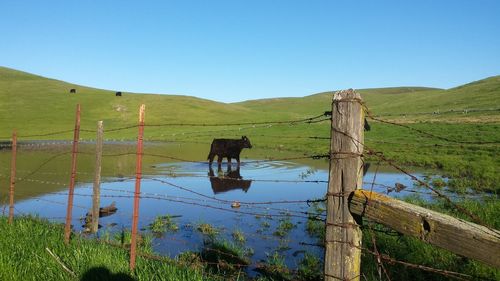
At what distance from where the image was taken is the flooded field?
896 centimetres

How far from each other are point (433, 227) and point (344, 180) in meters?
0.83

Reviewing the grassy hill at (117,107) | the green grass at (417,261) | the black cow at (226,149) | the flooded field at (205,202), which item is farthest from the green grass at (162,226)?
the grassy hill at (117,107)

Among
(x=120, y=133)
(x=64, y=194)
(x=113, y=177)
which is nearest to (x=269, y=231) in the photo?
(x=64, y=194)

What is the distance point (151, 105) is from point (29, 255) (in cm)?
7882

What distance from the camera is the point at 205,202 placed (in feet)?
47.0

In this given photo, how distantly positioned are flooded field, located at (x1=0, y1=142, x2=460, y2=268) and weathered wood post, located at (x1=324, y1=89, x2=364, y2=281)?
0.25 metres

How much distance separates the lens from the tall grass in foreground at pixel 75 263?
5.66 meters

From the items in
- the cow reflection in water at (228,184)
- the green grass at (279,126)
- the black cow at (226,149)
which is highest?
the green grass at (279,126)

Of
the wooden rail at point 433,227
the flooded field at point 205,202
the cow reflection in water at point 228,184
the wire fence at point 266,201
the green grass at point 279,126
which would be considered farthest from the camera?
the green grass at point 279,126

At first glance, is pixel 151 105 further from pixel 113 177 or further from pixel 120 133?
pixel 113 177

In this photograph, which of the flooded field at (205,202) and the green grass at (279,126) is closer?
the flooded field at (205,202)

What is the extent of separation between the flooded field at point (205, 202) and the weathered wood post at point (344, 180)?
0.25m

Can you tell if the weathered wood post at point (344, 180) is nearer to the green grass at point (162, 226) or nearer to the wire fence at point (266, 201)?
the wire fence at point (266, 201)

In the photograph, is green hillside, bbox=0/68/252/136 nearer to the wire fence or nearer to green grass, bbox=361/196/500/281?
the wire fence
